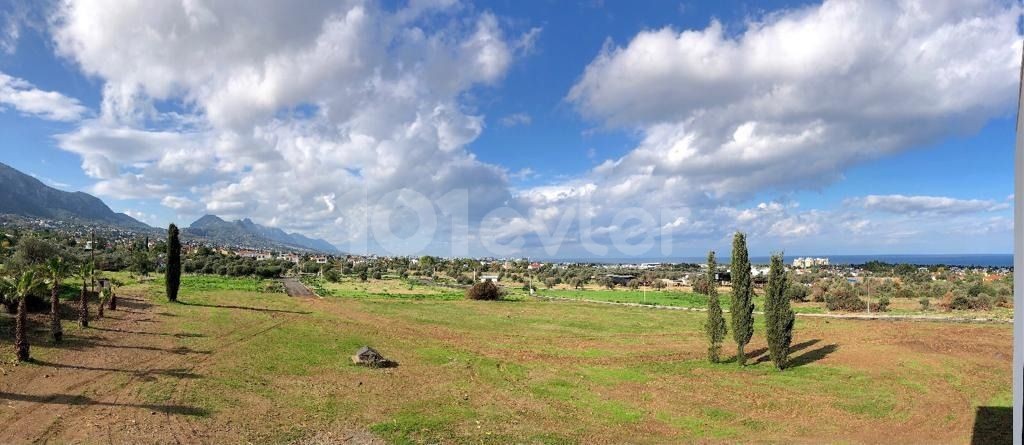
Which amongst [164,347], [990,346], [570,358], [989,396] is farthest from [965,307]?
[164,347]

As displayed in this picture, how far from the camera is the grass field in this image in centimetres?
1224

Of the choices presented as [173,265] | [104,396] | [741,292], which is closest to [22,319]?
[104,396]

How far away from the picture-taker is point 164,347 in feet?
66.9

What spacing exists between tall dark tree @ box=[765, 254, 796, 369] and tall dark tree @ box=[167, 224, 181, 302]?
1386 inches

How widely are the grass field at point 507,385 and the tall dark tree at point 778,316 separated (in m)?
0.77

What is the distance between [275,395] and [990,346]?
27.7m

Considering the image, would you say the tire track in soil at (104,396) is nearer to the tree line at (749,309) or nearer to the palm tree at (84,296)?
the palm tree at (84,296)

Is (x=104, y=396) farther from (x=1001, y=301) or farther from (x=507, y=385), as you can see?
(x=1001, y=301)

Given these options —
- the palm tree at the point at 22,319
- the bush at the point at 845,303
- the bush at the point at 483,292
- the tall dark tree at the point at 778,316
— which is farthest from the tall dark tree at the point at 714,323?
the bush at the point at 483,292

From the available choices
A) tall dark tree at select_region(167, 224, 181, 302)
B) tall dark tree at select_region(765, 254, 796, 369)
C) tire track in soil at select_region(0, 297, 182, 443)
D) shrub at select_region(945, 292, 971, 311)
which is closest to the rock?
tire track in soil at select_region(0, 297, 182, 443)

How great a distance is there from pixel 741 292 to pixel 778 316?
59.4 inches

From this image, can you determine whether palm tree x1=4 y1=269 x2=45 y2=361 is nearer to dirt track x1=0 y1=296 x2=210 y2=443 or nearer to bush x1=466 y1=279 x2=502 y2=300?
dirt track x1=0 y1=296 x2=210 y2=443

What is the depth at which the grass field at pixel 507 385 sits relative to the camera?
40.2 ft

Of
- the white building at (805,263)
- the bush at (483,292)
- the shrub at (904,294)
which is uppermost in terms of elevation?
the white building at (805,263)
